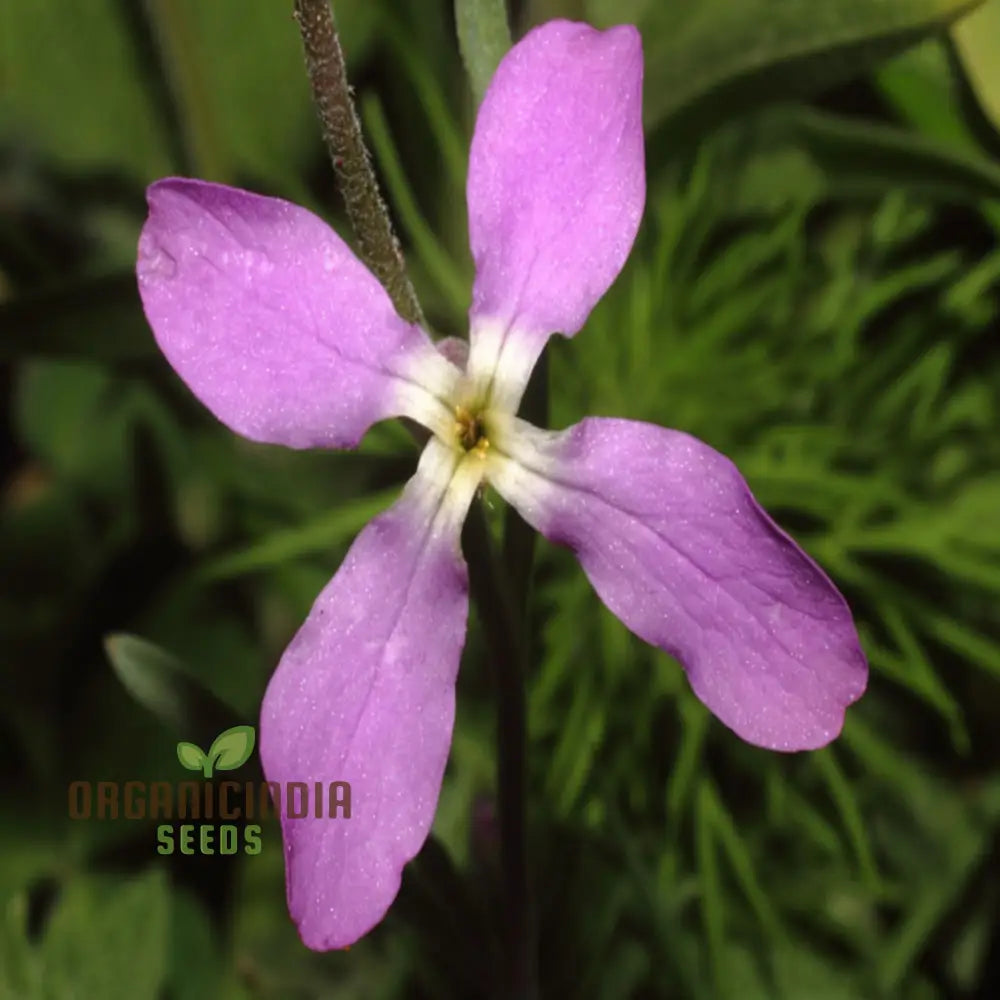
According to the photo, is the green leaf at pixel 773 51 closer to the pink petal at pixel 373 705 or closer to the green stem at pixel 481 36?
the green stem at pixel 481 36

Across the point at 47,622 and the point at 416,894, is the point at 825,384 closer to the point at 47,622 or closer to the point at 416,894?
the point at 416,894

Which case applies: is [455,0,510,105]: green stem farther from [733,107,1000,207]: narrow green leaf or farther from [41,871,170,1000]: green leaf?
[41,871,170,1000]: green leaf

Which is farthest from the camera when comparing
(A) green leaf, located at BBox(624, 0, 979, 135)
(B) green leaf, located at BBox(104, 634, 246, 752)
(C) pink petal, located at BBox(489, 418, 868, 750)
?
(A) green leaf, located at BBox(624, 0, 979, 135)

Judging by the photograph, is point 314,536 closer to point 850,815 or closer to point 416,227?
point 416,227

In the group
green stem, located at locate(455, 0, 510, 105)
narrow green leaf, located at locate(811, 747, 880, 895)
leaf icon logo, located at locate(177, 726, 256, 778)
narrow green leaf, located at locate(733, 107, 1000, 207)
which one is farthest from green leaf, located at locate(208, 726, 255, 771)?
narrow green leaf, located at locate(733, 107, 1000, 207)

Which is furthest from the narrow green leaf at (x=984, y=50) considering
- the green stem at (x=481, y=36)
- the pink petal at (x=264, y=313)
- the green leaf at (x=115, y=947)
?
the green leaf at (x=115, y=947)

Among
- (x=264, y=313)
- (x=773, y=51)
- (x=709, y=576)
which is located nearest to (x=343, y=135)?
(x=264, y=313)

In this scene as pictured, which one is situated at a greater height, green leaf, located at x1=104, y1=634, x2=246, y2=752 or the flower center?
the flower center
